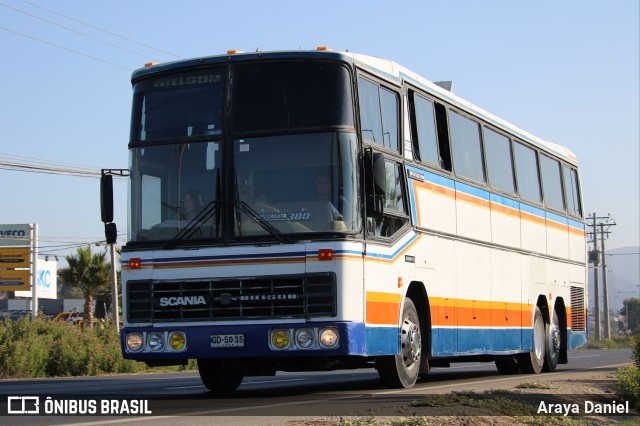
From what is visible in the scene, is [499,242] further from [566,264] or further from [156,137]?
[156,137]

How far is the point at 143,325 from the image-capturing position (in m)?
14.5

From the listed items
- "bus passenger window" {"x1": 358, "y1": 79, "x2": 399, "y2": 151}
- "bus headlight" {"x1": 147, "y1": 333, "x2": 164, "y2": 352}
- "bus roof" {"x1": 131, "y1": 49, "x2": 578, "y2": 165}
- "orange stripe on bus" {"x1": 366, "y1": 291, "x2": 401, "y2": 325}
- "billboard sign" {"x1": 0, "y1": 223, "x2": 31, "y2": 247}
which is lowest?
"bus headlight" {"x1": 147, "y1": 333, "x2": 164, "y2": 352}

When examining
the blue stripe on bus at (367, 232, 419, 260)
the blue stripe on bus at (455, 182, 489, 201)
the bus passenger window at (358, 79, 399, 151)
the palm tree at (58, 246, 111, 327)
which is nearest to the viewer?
the blue stripe on bus at (367, 232, 419, 260)

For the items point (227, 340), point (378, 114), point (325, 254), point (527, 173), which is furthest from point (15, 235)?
point (325, 254)

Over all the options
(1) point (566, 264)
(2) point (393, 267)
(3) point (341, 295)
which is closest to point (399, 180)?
(2) point (393, 267)

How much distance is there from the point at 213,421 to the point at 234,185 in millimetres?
3750

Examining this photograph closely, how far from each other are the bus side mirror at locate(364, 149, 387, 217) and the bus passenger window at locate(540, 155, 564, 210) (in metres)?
10.3

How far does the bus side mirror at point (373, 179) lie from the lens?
1426cm

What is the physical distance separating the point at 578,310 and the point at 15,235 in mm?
57773

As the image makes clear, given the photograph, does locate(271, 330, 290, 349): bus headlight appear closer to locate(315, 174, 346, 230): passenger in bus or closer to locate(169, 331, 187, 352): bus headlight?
locate(169, 331, 187, 352): bus headlight

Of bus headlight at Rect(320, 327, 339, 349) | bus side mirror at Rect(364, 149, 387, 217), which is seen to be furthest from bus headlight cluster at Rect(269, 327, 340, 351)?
bus side mirror at Rect(364, 149, 387, 217)

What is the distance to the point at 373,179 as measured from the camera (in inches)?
563

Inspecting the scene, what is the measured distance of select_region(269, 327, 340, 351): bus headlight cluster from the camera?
542 inches

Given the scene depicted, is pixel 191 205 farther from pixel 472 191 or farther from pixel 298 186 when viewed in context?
pixel 472 191
